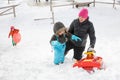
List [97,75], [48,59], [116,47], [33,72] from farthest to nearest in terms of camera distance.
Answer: [116,47], [48,59], [33,72], [97,75]

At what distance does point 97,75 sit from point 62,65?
3.33ft

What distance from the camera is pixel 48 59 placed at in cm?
704

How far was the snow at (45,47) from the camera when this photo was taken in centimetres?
595

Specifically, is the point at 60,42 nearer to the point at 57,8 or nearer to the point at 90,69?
the point at 90,69

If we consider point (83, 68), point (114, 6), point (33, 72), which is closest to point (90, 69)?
point (83, 68)

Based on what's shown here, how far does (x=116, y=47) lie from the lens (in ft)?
26.6

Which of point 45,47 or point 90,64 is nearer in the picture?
point 90,64

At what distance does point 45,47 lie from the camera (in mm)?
8328

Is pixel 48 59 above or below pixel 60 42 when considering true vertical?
below

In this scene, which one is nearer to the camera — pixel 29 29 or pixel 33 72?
pixel 33 72

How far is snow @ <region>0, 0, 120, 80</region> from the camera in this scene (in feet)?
19.5

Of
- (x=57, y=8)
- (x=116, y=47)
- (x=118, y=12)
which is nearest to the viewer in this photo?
(x=116, y=47)

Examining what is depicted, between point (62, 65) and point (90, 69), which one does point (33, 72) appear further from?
point (90, 69)

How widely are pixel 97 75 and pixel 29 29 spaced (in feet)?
18.1
